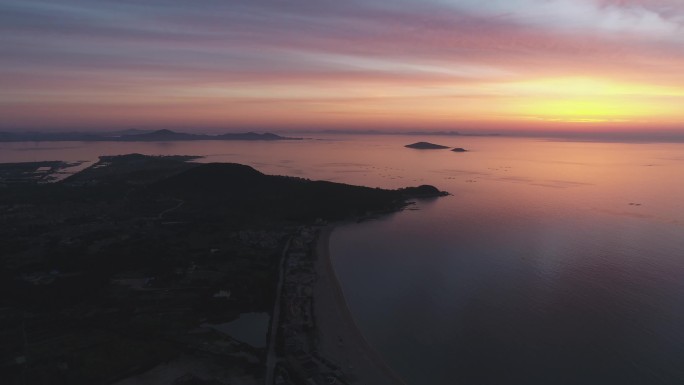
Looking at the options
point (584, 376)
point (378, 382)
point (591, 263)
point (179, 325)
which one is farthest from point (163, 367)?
point (591, 263)

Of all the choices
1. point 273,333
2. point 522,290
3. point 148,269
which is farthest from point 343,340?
point 148,269

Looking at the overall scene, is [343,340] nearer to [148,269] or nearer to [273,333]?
[273,333]

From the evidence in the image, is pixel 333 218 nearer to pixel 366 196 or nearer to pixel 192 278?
pixel 366 196

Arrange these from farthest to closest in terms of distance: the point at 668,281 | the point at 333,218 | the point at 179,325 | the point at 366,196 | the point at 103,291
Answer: the point at 366,196 < the point at 333,218 < the point at 668,281 < the point at 103,291 < the point at 179,325

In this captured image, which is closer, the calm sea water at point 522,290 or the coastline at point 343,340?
the coastline at point 343,340

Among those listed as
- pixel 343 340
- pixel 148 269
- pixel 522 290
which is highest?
pixel 522 290

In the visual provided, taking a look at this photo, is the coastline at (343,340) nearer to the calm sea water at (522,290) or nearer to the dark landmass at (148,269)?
the calm sea water at (522,290)

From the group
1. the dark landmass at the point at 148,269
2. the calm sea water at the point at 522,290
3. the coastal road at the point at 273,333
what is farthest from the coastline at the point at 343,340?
the dark landmass at the point at 148,269
